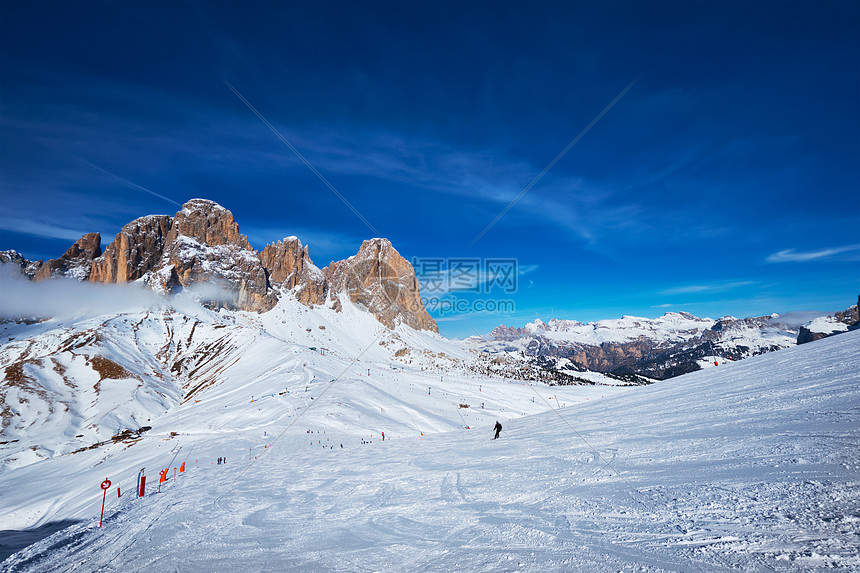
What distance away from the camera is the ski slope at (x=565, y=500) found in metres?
6.07

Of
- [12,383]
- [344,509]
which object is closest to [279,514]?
[344,509]

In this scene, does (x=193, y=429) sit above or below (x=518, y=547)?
below

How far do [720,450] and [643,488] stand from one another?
3135 millimetres

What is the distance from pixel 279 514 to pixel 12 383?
134 metres

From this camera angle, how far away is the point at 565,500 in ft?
29.8

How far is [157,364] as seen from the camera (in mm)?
135875

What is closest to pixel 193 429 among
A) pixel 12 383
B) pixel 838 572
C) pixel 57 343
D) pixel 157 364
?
A: pixel 838 572

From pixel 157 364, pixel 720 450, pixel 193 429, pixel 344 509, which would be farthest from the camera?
pixel 157 364

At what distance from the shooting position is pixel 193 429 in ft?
160

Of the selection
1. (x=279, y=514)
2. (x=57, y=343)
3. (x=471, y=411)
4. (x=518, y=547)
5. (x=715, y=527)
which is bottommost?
(x=471, y=411)

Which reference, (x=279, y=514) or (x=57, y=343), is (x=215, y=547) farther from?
(x=57, y=343)

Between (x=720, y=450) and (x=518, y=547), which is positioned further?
(x=720, y=450)

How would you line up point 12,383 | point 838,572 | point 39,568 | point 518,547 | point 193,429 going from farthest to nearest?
point 12,383 → point 193,429 → point 39,568 → point 518,547 → point 838,572

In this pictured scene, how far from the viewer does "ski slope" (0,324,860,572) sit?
607 centimetres
